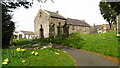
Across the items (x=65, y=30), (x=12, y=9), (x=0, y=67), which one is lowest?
(x=0, y=67)

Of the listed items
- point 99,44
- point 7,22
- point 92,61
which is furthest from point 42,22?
point 92,61

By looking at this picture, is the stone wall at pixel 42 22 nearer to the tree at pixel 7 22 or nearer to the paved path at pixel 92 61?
the tree at pixel 7 22

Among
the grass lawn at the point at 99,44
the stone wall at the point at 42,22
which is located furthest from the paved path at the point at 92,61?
the stone wall at the point at 42,22

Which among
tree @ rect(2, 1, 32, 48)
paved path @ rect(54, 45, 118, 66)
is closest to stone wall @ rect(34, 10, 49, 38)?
tree @ rect(2, 1, 32, 48)

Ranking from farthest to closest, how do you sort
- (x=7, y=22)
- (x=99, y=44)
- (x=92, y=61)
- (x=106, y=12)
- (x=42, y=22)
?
(x=106, y=12) → (x=42, y=22) → (x=7, y=22) → (x=99, y=44) → (x=92, y=61)

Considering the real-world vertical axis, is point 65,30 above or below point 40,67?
above

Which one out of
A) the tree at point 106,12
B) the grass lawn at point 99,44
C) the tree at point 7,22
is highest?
the tree at point 106,12

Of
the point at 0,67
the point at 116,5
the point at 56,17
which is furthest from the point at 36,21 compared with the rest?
the point at 0,67

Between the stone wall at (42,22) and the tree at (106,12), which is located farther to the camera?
the tree at (106,12)

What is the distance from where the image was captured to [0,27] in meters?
18.3

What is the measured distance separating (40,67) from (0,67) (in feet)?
9.14

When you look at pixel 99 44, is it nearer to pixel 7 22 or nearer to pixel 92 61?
pixel 92 61

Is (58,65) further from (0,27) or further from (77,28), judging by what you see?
(77,28)

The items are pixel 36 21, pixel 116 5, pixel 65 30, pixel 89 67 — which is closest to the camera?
pixel 89 67
